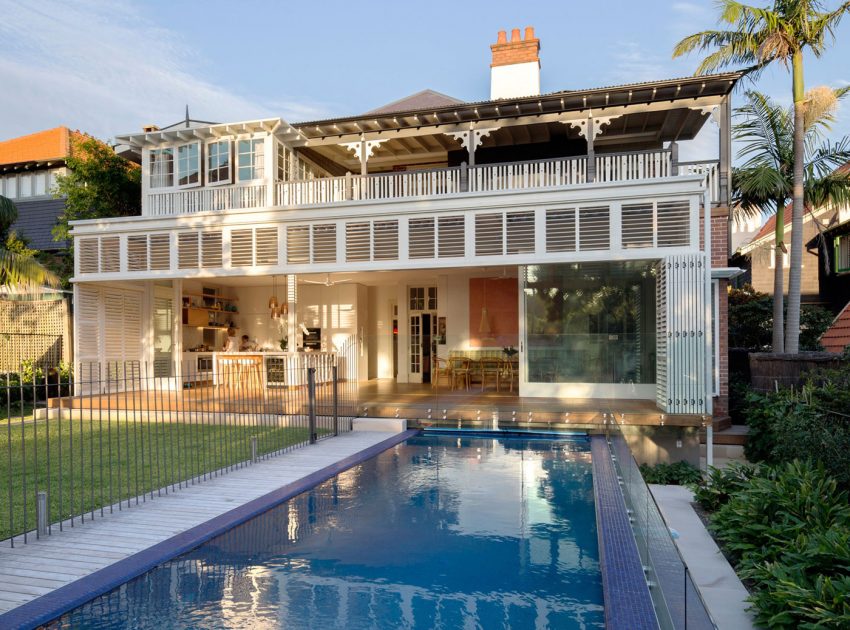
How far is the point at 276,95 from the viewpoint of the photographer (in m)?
25.8

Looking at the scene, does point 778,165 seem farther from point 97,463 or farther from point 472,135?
point 97,463

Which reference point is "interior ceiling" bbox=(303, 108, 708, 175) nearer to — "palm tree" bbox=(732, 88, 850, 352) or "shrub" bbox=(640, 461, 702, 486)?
"palm tree" bbox=(732, 88, 850, 352)

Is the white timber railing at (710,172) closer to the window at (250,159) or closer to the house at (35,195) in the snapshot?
the window at (250,159)

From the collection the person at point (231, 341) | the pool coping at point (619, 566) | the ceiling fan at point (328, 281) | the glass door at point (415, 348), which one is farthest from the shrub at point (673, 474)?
the person at point (231, 341)

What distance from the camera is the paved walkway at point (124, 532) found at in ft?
13.8

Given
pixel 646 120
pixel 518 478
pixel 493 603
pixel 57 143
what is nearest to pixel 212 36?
pixel 57 143

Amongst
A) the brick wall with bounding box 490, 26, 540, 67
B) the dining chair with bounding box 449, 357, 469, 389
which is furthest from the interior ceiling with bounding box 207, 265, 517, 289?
the brick wall with bounding box 490, 26, 540, 67

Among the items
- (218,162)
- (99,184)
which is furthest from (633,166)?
(99,184)

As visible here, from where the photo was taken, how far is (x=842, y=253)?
1778cm

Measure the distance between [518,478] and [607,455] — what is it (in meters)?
1.47

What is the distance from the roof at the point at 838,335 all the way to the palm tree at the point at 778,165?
203cm

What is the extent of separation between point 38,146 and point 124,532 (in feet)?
80.0

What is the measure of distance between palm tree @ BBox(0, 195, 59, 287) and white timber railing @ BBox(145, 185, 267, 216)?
3004mm

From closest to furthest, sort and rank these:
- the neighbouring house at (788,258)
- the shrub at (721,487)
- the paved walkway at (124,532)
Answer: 1. the paved walkway at (124,532)
2. the shrub at (721,487)
3. the neighbouring house at (788,258)
